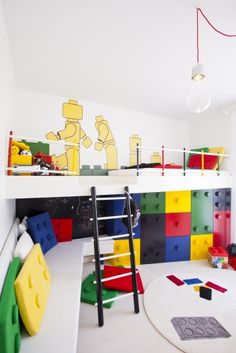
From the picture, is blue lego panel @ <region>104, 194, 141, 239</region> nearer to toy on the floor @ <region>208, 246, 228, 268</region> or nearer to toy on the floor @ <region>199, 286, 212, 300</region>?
toy on the floor @ <region>199, 286, 212, 300</region>

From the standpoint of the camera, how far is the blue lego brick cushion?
2.60 metres

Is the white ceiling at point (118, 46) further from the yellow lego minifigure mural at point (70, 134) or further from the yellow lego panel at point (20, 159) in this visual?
the yellow lego panel at point (20, 159)

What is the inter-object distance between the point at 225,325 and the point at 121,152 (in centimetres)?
284

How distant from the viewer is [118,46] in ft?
6.64

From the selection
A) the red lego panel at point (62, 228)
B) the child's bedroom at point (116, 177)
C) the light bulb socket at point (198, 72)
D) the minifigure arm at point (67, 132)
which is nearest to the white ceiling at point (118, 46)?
the child's bedroom at point (116, 177)

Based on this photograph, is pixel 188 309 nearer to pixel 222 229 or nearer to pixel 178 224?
pixel 178 224

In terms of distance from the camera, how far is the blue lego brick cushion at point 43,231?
8.53 feet

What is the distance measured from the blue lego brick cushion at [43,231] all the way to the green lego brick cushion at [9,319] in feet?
3.77

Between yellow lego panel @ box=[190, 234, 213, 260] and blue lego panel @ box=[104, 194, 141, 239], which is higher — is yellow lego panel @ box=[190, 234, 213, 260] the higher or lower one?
the lower one

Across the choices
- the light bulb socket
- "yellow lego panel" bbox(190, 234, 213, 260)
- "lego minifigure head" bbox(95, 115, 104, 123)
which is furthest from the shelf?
"lego minifigure head" bbox(95, 115, 104, 123)

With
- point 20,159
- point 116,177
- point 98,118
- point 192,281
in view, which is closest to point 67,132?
point 98,118

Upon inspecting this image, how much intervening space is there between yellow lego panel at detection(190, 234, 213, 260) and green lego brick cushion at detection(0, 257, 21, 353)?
303 cm

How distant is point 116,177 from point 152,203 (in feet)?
2.68

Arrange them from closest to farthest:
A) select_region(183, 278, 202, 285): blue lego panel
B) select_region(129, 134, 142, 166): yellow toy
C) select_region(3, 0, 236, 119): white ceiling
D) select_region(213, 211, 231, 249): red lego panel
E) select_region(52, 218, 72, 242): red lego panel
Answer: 1. select_region(3, 0, 236, 119): white ceiling
2. select_region(183, 278, 202, 285): blue lego panel
3. select_region(52, 218, 72, 242): red lego panel
4. select_region(213, 211, 231, 249): red lego panel
5. select_region(129, 134, 142, 166): yellow toy
